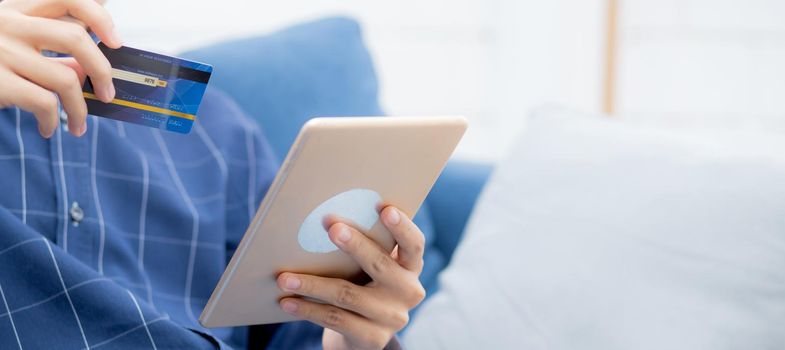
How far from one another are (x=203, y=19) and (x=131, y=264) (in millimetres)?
1599

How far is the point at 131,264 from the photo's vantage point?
90 cm

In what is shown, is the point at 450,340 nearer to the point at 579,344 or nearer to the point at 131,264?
the point at 579,344

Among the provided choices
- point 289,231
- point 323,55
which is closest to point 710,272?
point 289,231

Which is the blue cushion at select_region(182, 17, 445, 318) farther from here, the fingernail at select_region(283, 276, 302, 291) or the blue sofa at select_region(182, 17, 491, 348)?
the fingernail at select_region(283, 276, 302, 291)

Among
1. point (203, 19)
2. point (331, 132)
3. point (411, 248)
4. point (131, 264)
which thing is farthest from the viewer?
point (203, 19)

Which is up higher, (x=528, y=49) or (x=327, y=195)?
(x=327, y=195)

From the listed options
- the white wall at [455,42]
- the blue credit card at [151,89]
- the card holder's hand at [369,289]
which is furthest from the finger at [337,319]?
the white wall at [455,42]

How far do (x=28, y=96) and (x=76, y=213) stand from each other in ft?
0.90

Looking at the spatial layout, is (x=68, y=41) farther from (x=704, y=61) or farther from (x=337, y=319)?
(x=704, y=61)

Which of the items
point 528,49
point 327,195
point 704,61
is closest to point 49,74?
point 327,195

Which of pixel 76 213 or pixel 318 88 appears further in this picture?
pixel 318 88

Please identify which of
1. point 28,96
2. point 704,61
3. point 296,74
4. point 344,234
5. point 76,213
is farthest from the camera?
point 704,61

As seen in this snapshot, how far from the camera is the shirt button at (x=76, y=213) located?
85 centimetres

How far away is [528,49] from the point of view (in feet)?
8.16
